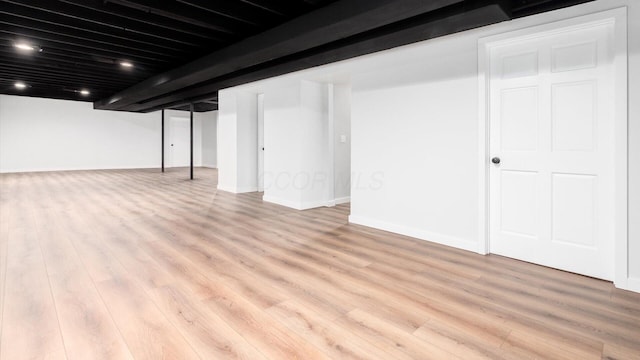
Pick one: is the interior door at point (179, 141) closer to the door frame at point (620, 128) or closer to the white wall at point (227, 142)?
the white wall at point (227, 142)

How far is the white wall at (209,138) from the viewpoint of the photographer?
1453 cm

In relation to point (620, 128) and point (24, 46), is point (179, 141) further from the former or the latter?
point (620, 128)

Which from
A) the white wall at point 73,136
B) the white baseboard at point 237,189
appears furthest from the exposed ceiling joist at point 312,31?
the white wall at point 73,136

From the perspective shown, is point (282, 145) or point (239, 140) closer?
point (282, 145)

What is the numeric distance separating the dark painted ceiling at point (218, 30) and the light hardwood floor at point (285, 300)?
222 centimetres

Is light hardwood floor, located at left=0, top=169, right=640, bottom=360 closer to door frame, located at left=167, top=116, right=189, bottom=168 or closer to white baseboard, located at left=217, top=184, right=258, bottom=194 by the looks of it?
white baseboard, located at left=217, top=184, right=258, bottom=194

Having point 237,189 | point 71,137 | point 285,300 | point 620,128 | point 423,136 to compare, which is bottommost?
point 285,300

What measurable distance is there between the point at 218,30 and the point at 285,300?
3.31 metres

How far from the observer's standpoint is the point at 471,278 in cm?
274

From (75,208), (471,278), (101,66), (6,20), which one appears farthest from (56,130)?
(471,278)

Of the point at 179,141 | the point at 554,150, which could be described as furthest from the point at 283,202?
the point at 179,141

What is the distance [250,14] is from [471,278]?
11.1 feet

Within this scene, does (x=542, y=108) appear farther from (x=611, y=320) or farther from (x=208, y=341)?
(x=208, y=341)

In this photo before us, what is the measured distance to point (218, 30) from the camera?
4020mm
